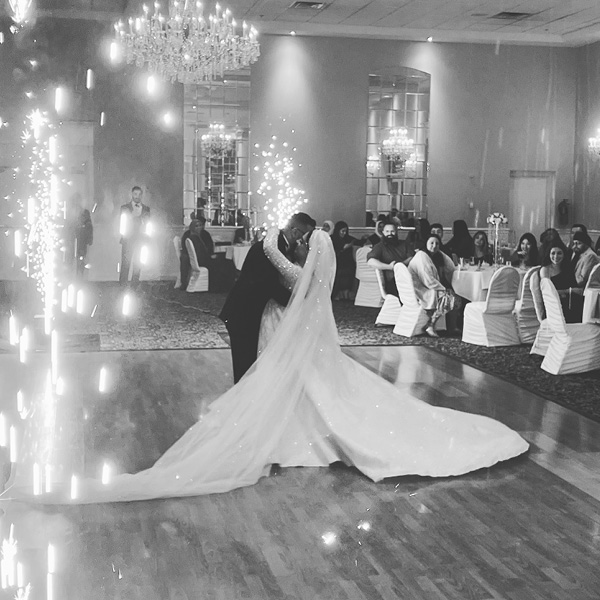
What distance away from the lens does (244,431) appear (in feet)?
14.6

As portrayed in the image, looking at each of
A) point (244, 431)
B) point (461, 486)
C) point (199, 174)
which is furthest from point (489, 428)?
point (199, 174)

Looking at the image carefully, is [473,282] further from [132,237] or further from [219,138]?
[219,138]

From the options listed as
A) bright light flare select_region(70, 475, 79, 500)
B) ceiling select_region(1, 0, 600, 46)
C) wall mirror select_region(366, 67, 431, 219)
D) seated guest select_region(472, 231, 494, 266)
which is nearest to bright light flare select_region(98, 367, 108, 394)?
bright light flare select_region(70, 475, 79, 500)

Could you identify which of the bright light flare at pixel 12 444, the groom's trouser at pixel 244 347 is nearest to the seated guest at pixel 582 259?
the groom's trouser at pixel 244 347

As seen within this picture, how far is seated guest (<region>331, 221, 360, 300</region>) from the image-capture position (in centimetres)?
1240

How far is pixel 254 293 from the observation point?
16.7 ft

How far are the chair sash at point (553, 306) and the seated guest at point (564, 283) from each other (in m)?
0.79

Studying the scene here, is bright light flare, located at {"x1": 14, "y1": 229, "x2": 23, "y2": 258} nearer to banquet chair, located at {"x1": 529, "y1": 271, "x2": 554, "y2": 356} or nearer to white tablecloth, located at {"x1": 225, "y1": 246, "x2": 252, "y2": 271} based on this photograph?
white tablecloth, located at {"x1": 225, "y1": 246, "x2": 252, "y2": 271}

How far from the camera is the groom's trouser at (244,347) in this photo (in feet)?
17.0

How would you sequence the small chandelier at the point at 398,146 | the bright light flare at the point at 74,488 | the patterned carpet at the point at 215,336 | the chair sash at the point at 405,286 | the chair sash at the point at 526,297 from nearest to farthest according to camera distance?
the bright light flare at the point at 74,488
the patterned carpet at the point at 215,336
the chair sash at the point at 526,297
the chair sash at the point at 405,286
the small chandelier at the point at 398,146

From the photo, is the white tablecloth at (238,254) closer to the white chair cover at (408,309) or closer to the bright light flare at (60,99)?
the white chair cover at (408,309)

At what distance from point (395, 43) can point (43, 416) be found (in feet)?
35.9

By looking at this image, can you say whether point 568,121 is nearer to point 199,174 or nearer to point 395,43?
point 395,43

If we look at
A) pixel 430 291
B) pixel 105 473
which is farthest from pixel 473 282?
pixel 105 473
